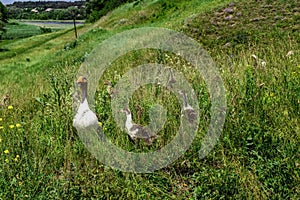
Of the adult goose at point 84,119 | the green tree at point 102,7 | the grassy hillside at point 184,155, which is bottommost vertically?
the green tree at point 102,7

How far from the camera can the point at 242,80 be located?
4.55 m

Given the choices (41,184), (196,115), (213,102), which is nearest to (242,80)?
(213,102)

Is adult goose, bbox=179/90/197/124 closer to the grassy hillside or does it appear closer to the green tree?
the grassy hillside

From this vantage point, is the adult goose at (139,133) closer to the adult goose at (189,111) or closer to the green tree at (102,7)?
the adult goose at (189,111)

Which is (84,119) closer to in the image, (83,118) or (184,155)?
(83,118)

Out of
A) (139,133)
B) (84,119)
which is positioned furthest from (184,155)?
(84,119)

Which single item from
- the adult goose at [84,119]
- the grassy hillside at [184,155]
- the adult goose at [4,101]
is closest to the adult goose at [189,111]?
the grassy hillside at [184,155]

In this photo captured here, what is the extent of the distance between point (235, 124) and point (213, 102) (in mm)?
Answer: 481

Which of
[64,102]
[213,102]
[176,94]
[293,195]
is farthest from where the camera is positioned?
[64,102]

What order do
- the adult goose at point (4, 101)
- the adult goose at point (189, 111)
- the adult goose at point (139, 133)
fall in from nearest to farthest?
1. the adult goose at point (139, 133)
2. the adult goose at point (189, 111)
3. the adult goose at point (4, 101)

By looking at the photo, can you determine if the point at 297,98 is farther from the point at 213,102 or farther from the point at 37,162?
the point at 37,162

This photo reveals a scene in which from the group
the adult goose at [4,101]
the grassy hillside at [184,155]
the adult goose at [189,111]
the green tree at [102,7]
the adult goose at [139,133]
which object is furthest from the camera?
the green tree at [102,7]

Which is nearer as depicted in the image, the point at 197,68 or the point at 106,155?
the point at 106,155

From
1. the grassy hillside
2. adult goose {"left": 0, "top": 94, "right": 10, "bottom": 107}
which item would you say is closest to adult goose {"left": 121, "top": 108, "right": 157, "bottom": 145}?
the grassy hillside
